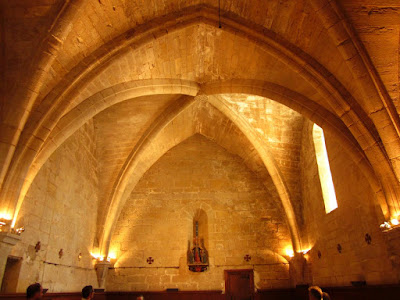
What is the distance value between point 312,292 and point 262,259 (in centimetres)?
674

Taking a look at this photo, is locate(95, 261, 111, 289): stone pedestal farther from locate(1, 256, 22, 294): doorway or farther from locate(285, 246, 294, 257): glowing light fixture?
locate(285, 246, 294, 257): glowing light fixture

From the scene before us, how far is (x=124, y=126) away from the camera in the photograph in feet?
27.2

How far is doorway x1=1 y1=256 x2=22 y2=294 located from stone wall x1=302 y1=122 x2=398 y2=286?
225 inches

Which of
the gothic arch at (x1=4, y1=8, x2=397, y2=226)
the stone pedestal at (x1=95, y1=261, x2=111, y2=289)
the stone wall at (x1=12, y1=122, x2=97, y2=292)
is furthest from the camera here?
the stone pedestal at (x1=95, y1=261, x2=111, y2=289)

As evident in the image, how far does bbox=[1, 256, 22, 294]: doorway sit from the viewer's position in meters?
4.79

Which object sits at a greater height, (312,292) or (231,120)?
(231,120)

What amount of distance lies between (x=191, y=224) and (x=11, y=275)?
5350 mm

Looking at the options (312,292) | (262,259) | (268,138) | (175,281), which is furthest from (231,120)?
→ (312,292)

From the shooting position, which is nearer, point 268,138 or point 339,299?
point 339,299

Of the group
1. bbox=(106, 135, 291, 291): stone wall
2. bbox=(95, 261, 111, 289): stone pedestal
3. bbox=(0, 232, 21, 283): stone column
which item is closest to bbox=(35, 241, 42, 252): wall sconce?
bbox=(0, 232, 21, 283): stone column

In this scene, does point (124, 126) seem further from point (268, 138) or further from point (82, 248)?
point (268, 138)

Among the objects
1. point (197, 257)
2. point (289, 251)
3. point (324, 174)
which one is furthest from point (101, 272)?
point (324, 174)

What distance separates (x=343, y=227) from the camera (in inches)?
251

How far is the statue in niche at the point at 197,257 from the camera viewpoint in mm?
8812
